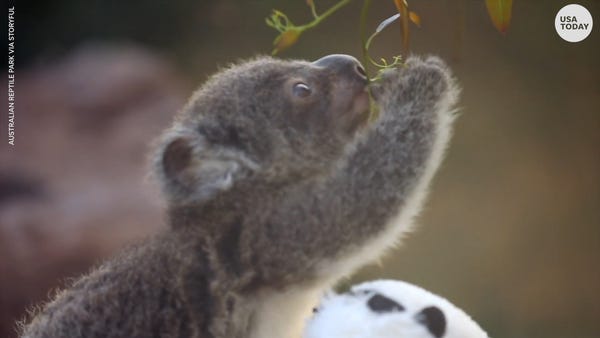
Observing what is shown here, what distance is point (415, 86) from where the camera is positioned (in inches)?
85.4

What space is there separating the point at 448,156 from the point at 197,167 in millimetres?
950

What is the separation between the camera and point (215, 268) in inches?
80.1

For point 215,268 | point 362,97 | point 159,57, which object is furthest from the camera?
point 159,57

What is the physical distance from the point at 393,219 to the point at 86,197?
6.17 ft

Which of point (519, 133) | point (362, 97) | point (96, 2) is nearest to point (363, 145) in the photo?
point (362, 97)

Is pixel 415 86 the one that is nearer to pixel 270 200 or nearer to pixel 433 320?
pixel 270 200

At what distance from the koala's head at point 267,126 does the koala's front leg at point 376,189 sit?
0.09 metres

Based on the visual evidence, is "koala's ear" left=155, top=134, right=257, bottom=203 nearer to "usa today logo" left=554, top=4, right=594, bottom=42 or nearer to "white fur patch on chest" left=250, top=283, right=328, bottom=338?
"white fur patch on chest" left=250, top=283, right=328, bottom=338

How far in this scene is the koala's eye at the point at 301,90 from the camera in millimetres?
2245

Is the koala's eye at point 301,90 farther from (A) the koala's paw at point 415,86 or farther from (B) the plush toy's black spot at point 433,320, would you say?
(B) the plush toy's black spot at point 433,320

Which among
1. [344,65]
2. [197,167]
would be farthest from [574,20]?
[197,167]

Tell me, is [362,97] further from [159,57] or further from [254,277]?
[159,57]
